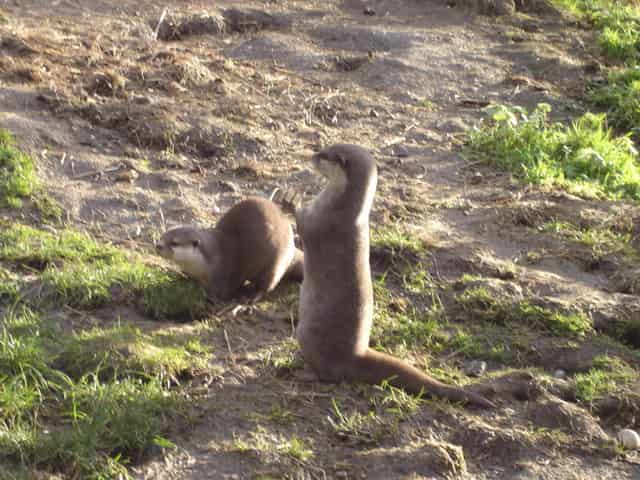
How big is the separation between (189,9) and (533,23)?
10.8 feet

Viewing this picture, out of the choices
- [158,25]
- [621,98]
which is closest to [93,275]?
[158,25]

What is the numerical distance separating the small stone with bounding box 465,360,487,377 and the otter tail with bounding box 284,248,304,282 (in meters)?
1.07

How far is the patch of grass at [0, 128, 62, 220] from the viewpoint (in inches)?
214

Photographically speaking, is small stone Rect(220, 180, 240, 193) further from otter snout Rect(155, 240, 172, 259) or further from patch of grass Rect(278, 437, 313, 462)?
patch of grass Rect(278, 437, 313, 462)

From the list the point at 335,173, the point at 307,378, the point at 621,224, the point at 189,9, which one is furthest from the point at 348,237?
the point at 189,9

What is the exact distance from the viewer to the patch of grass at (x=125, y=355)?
416cm

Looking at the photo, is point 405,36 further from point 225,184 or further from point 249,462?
point 249,462

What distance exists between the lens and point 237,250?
515 cm

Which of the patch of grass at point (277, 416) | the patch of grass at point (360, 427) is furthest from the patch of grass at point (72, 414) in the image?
the patch of grass at point (360, 427)

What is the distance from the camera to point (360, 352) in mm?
4305

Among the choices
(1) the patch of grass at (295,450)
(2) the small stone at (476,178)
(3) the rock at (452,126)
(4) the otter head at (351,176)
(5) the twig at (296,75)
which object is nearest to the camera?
(1) the patch of grass at (295,450)

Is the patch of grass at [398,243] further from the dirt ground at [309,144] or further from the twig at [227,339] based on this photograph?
the twig at [227,339]

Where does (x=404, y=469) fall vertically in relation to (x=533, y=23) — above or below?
below

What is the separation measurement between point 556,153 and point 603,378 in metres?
2.92
